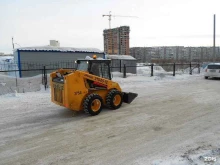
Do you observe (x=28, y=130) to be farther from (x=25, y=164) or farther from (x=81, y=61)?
(x=81, y=61)

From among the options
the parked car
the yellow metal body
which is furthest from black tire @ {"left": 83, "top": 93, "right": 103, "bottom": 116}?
the parked car

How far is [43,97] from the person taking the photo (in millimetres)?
10914

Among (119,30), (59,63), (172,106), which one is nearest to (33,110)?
(172,106)

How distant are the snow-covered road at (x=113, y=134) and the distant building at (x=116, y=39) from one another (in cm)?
4702

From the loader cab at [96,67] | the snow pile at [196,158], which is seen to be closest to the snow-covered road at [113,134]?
the snow pile at [196,158]

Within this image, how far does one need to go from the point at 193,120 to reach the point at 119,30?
50.3 m

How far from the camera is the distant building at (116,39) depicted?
55156mm

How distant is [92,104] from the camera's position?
302 inches

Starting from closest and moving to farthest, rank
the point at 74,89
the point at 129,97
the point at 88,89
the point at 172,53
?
the point at 74,89 < the point at 88,89 < the point at 129,97 < the point at 172,53

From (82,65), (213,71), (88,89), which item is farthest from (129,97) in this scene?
(213,71)

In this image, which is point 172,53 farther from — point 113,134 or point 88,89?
point 113,134

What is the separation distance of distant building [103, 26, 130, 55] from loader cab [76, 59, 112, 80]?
152 feet

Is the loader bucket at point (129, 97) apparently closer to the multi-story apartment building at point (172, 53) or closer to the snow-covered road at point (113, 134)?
the snow-covered road at point (113, 134)

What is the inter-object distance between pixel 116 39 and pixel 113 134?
168ft
